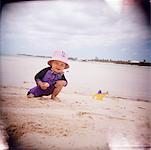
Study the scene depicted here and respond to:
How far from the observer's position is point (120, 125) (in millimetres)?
2160

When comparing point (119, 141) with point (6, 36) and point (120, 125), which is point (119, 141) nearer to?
point (120, 125)

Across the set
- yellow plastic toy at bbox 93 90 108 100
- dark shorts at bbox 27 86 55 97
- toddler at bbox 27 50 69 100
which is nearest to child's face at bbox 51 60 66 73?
toddler at bbox 27 50 69 100

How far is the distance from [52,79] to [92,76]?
12.8 inches

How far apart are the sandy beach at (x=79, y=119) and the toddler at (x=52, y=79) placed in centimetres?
5

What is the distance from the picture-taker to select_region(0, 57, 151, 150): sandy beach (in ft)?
7.05

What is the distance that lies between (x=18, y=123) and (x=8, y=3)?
38.2 inches

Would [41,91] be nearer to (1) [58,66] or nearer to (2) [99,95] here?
(1) [58,66]

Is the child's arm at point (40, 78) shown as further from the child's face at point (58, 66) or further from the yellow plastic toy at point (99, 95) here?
the yellow plastic toy at point (99, 95)

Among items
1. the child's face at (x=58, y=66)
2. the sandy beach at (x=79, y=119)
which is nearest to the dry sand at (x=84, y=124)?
the sandy beach at (x=79, y=119)

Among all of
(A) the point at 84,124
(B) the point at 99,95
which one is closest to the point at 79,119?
(A) the point at 84,124

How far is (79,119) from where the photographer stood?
7.12 feet

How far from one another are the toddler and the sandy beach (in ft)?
0.15

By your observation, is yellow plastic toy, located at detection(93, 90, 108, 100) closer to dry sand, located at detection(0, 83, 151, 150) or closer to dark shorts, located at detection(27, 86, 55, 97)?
dry sand, located at detection(0, 83, 151, 150)

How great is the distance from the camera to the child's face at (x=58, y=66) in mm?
2164
